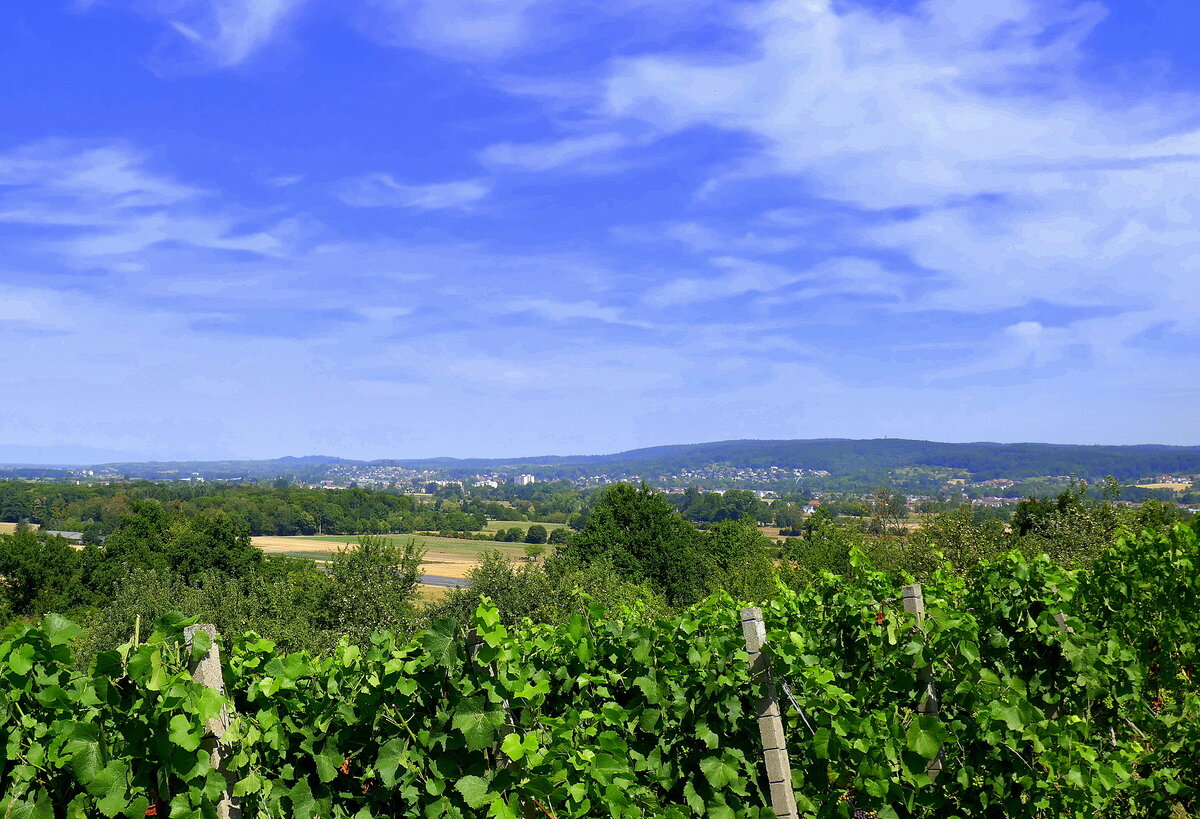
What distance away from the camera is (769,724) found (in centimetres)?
371

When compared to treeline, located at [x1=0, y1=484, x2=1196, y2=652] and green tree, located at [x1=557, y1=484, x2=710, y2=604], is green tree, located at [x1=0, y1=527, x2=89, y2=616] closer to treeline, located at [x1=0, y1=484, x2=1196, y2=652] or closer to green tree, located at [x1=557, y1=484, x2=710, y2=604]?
treeline, located at [x1=0, y1=484, x2=1196, y2=652]

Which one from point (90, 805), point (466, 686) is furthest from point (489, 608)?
point (90, 805)

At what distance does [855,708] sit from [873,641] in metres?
0.51

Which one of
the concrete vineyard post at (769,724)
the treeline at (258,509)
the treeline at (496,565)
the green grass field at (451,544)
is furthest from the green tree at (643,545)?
the treeline at (258,509)

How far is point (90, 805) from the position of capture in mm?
→ 3049

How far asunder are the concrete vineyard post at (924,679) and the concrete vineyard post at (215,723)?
316cm

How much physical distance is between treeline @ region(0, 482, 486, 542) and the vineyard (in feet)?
336

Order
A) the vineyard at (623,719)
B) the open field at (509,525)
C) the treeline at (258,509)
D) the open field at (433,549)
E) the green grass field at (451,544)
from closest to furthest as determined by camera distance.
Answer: the vineyard at (623,719) → the open field at (433,549) → the green grass field at (451,544) → the treeline at (258,509) → the open field at (509,525)

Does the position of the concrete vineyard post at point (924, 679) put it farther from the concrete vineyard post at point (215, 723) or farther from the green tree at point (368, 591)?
the green tree at point (368, 591)

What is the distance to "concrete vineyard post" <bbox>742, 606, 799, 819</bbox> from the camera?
3.68 meters

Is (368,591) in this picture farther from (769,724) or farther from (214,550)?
(214,550)

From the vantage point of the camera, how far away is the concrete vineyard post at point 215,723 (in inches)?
121

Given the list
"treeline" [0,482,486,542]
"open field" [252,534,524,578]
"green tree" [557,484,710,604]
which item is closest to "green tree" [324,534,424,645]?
"green tree" [557,484,710,604]

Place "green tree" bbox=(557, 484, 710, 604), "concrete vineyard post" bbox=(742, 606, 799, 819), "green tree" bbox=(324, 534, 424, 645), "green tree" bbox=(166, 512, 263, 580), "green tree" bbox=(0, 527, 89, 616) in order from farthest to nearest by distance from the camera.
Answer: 1. "green tree" bbox=(0, 527, 89, 616)
2. "green tree" bbox=(166, 512, 263, 580)
3. "green tree" bbox=(557, 484, 710, 604)
4. "green tree" bbox=(324, 534, 424, 645)
5. "concrete vineyard post" bbox=(742, 606, 799, 819)
